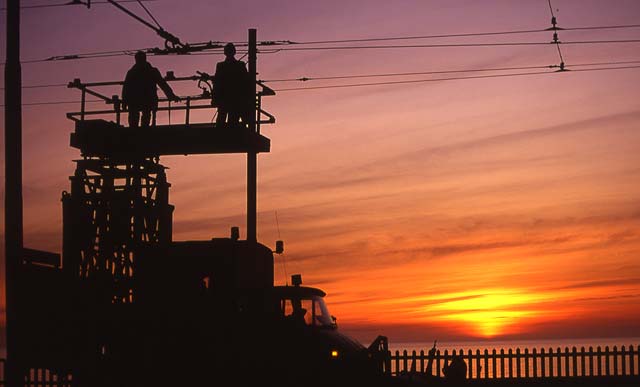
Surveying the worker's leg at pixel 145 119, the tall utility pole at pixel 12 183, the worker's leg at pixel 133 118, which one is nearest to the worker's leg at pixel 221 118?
the worker's leg at pixel 145 119

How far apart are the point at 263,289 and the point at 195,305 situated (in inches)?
73.3

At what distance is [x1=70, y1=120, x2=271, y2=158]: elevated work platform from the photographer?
25.7 meters

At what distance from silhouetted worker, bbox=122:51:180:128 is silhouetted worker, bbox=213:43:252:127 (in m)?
1.55

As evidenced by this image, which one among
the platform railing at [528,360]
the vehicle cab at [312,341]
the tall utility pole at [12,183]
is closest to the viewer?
the tall utility pole at [12,183]

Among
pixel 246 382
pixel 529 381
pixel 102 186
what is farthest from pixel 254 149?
pixel 529 381

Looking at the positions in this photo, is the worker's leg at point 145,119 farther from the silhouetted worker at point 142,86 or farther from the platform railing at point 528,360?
the platform railing at point 528,360

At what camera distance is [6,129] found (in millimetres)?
16156

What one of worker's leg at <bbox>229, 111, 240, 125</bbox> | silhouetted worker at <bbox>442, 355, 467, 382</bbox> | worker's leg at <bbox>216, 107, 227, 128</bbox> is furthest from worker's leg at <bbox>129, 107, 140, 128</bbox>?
silhouetted worker at <bbox>442, 355, 467, 382</bbox>

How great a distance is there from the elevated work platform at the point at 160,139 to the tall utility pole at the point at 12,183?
31.2 ft

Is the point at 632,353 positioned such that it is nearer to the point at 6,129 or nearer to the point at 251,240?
the point at 251,240

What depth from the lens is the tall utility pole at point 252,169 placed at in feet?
80.0

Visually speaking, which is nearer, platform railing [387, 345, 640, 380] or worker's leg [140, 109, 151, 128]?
worker's leg [140, 109, 151, 128]

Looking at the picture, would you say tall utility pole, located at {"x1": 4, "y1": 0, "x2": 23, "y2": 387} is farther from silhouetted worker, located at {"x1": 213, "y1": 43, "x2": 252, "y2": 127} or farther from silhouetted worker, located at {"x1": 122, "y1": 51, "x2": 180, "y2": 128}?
silhouetted worker, located at {"x1": 213, "y1": 43, "x2": 252, "y2": 127}

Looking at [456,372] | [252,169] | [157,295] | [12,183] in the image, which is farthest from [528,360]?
[12,183]
